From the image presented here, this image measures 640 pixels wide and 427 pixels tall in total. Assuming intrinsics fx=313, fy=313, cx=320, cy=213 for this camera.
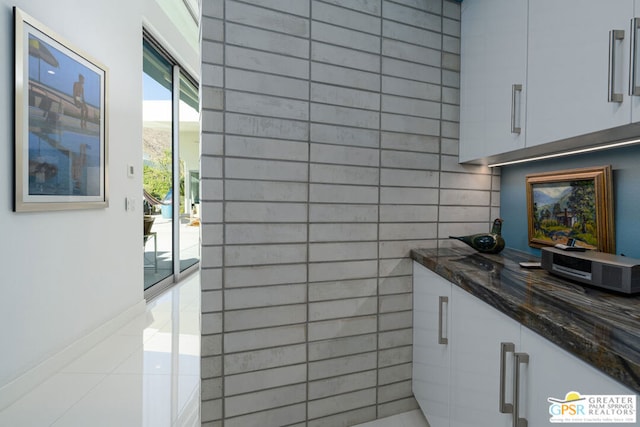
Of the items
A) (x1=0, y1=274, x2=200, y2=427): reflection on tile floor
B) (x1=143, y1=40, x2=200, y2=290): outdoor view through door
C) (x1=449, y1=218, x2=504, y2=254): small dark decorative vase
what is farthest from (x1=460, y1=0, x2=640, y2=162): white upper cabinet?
(x1=143, y1=40, x2=200, y2=290): outdoor view through door

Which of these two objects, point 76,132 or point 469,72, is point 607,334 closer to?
point 469,72

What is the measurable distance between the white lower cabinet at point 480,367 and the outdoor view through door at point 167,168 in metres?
3.18

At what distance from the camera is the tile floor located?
5.56ft

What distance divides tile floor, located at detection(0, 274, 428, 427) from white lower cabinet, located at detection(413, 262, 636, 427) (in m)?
0.43

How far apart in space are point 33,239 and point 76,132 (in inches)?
34.4

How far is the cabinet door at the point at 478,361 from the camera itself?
943 mm

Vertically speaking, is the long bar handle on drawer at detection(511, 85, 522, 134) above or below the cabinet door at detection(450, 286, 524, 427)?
above

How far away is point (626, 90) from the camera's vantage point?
0.90 m

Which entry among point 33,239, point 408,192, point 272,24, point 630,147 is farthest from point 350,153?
point 33,239

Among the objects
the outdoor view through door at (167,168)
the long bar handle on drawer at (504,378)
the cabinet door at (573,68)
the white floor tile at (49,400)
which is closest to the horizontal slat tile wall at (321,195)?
the cabinet door at (573,68)

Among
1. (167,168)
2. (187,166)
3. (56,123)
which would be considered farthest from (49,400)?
(187,166)

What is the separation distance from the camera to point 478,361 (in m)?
1.11

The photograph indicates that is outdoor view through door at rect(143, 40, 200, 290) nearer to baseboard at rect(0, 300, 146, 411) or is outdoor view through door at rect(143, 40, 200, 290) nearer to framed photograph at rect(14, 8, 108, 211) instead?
baseboard at rect(0, 300, 146, 411)

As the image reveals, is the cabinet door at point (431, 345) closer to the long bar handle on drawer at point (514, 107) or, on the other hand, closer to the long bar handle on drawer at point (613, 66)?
the long bar handle on drawer at point (514, 107)
